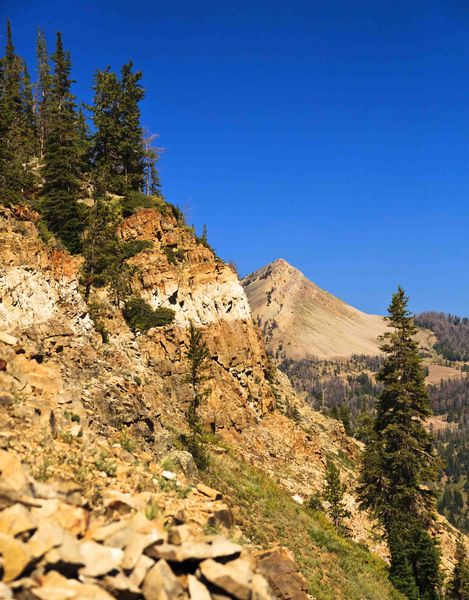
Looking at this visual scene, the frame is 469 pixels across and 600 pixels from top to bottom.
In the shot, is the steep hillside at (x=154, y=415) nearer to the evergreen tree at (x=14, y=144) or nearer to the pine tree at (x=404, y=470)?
the pine tree at (x=404, y=470)

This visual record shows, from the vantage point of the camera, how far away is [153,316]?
38.4m

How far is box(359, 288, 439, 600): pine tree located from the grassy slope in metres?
2.26

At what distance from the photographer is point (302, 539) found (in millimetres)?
22766

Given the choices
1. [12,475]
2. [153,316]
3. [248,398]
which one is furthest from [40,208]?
[12,475]

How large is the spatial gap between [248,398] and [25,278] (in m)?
22.1

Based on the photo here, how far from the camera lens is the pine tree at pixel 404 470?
96.1ft

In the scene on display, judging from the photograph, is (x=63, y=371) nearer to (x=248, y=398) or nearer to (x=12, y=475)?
(x=12, y=475)

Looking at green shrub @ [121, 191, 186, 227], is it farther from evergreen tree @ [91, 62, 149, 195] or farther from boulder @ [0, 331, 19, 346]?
boulder @ [0, 331, 19, 346]

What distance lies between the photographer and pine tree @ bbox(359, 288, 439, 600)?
2930cm

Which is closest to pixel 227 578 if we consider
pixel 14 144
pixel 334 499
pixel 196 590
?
pixel 196 590

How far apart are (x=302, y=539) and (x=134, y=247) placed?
2817 centimetres

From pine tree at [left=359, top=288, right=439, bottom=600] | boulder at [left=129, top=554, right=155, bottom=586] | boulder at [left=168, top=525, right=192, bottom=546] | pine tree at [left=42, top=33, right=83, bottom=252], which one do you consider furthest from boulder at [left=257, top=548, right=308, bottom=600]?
pine tree at [left=42, top=33, right=83, bottom=252]

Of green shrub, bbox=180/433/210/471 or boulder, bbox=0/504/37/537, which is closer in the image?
boulder, bbox=0/504/37/537

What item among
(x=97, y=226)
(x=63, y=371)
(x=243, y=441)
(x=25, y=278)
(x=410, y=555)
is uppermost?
(x=97, y=226)
